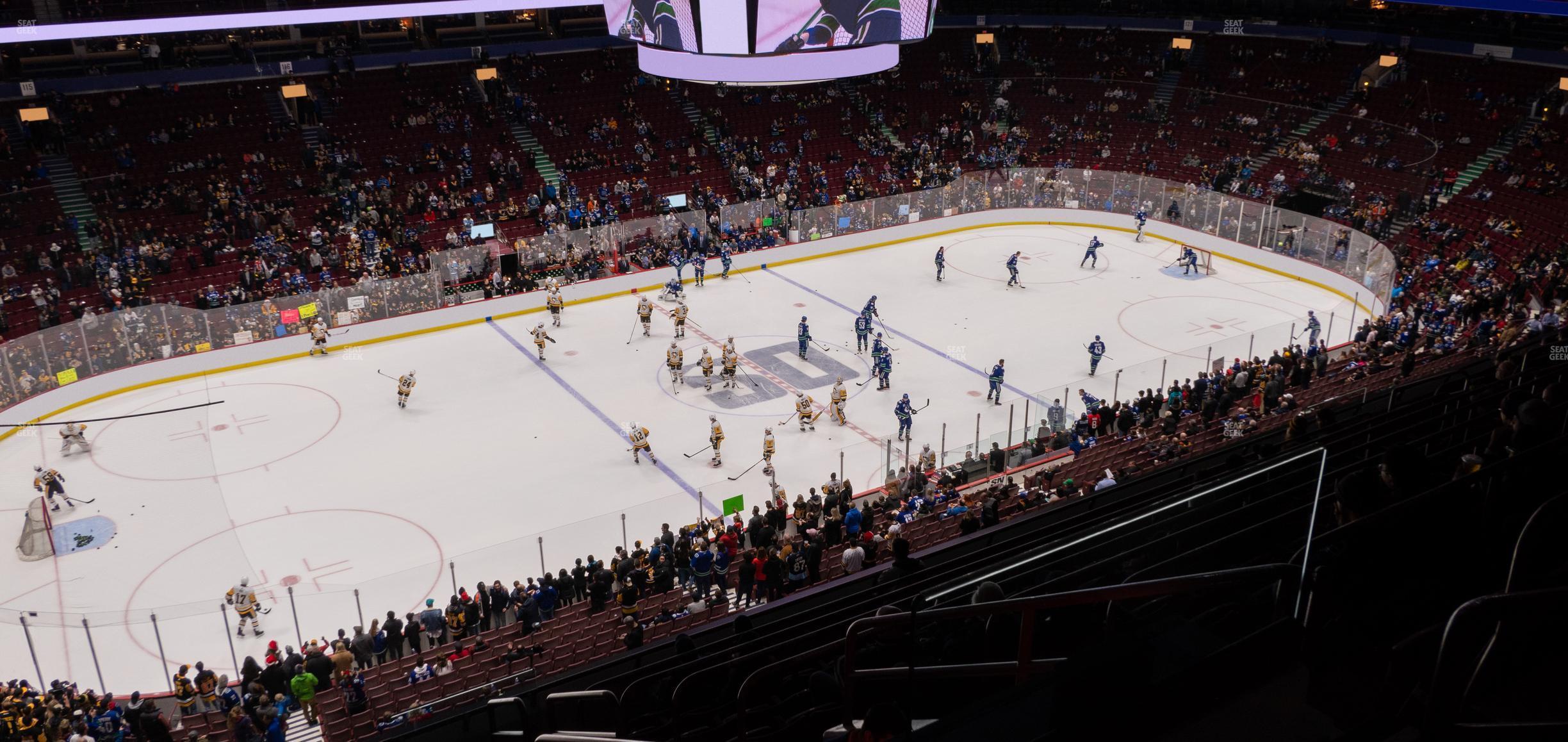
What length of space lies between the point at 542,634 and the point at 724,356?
11191 millimetres

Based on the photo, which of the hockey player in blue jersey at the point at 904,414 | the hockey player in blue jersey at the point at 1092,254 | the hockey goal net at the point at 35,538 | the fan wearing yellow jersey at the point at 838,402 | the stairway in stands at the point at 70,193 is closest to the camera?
the hockey goal net at the point at 35,538

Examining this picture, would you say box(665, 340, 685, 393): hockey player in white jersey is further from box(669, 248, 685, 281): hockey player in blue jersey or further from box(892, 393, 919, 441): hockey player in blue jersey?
box(669, 248, 685, 281): hockey player in blue jersey

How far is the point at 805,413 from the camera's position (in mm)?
21906

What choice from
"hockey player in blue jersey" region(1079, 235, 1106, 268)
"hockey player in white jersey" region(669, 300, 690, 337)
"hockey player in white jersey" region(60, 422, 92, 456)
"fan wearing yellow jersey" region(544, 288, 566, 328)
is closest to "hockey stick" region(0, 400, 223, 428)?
"hockey player in white jersey" region(60, 422, 92, 456)

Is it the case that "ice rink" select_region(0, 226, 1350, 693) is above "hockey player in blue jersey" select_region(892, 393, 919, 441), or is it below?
below

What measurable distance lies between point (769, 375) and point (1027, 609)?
67.6 ft

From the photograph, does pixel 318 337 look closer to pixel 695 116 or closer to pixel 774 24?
pixel 774 24

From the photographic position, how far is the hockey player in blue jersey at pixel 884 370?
78.2 feet

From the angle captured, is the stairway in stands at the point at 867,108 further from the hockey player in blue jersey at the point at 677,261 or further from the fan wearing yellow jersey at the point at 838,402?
the fan wearing yellow jersey at the point at 838,402

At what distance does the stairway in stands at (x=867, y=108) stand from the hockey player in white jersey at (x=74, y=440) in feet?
93.5

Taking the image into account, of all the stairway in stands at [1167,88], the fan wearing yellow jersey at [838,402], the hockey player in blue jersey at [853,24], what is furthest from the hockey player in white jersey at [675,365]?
the stairway in stands at [1167,88]

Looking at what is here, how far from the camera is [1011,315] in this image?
Result: 1145 inches

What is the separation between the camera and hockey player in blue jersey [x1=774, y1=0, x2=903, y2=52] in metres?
15.4

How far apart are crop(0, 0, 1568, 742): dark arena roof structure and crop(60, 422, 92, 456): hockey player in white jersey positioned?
1.45 ft
